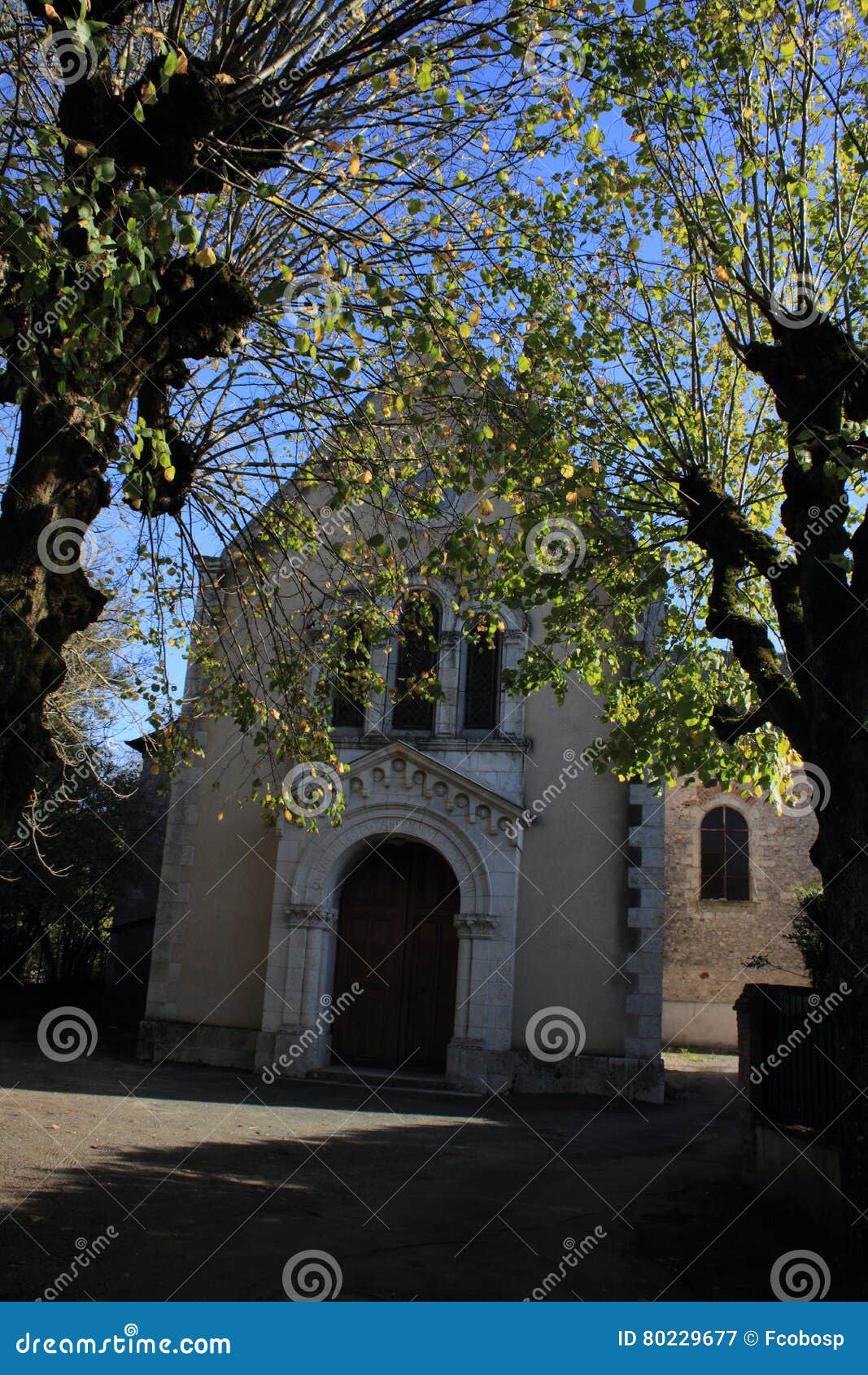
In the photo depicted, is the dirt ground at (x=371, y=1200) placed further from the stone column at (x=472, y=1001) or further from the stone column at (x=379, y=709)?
the stone column at (x=379, y=709)

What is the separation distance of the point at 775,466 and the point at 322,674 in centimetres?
480

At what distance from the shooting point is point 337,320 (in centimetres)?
538

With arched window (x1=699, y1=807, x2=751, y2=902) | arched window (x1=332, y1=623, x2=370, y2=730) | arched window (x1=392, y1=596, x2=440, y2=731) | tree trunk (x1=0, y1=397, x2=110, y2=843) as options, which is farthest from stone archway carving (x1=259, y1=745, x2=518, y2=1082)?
arched window (x1=699, y1=807, x2=751, y2=902)

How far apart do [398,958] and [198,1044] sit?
3.13 m

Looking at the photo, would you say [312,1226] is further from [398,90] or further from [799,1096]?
[398,90]

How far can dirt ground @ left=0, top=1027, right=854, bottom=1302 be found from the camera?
5.49 meters

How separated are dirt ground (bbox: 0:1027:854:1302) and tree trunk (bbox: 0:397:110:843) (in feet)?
8.38

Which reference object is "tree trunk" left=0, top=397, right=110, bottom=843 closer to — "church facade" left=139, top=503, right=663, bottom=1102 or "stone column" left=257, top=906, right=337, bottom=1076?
"church facade" left=139, top=503, right=663, bottom=1102

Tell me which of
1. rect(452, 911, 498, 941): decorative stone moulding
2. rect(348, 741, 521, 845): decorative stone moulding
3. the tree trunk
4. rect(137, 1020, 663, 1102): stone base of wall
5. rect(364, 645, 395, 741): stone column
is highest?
rect(364, 645, 395, 741): stone column

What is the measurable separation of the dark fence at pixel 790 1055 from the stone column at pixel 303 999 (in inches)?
257

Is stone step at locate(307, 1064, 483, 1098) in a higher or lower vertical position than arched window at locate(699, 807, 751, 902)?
lower

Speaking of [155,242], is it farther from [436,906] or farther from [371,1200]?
[436,906]

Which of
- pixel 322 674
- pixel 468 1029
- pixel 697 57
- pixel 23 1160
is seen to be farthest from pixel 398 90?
pixel 468 1029

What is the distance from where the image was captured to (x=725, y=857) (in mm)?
26391
